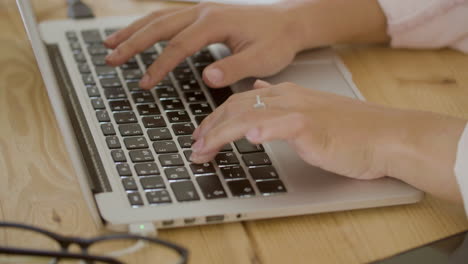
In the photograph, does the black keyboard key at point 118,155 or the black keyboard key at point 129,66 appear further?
the black keyboard key at point 129,66

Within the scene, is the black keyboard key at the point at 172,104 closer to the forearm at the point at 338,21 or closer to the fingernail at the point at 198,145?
the fingernail at the point at 198,145

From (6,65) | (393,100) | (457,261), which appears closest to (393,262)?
(457,261)

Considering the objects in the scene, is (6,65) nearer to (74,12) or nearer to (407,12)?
(74,12)

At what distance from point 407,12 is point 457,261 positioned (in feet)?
1.44

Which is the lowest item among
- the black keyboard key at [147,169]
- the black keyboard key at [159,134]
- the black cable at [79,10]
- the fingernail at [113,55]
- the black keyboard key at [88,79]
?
the black keyboard key at [147,169]

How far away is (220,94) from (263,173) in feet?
0.56

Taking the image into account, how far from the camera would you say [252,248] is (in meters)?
0.60

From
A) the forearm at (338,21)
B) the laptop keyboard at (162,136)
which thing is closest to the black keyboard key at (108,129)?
the laptop keyboard at (162,136)

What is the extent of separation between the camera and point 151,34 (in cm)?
83

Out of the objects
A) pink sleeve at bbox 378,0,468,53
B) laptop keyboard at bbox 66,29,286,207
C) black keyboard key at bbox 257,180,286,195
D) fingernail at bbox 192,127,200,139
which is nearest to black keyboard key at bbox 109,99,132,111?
laptop keyboard at bbox 66,29,286,207

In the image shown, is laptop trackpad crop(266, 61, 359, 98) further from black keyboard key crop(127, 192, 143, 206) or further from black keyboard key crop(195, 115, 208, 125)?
black keyboard key crop(127, 192, 143, 206)

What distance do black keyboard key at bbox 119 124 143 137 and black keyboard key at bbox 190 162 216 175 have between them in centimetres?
8

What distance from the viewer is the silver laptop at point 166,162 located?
0.60 m

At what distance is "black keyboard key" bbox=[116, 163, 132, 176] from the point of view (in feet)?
2.07
